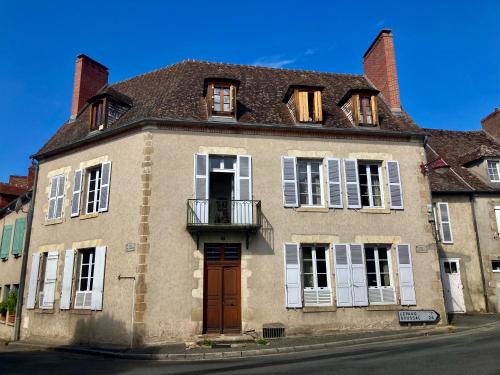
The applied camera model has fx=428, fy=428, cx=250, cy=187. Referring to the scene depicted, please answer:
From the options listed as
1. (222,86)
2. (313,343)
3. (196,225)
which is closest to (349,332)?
(313,343)

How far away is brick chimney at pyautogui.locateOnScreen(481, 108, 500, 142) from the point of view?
20.6 metres

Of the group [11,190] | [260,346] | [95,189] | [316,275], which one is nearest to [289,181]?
[316,275]

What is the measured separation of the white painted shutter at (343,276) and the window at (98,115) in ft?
27.2

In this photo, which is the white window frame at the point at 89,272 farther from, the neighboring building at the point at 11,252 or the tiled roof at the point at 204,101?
the tiled roof at the point at 204,101

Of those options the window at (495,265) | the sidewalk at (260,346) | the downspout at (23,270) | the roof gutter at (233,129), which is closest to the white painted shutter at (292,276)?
the sidewalk at (260,346)

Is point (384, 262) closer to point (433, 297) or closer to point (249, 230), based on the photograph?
point (433, 297)

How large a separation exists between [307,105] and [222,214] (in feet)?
14.7

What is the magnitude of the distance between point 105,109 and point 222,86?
3.83 metres

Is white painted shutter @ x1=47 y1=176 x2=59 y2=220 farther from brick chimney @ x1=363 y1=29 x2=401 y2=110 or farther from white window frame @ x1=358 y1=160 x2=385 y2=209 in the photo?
brick chimney @ x1=363 y1=29 x2=401 y2=110

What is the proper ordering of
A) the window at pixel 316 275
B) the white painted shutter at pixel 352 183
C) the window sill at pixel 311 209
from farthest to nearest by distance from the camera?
the white painted shutter at pixel 352 183 → the window sill at pixel 311 209 → the window at pixel 316 275

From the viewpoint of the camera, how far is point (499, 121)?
2061 centimetres

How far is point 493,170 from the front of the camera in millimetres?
17844

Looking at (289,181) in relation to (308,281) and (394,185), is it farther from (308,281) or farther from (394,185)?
(394,185)

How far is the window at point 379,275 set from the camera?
1238 cm
